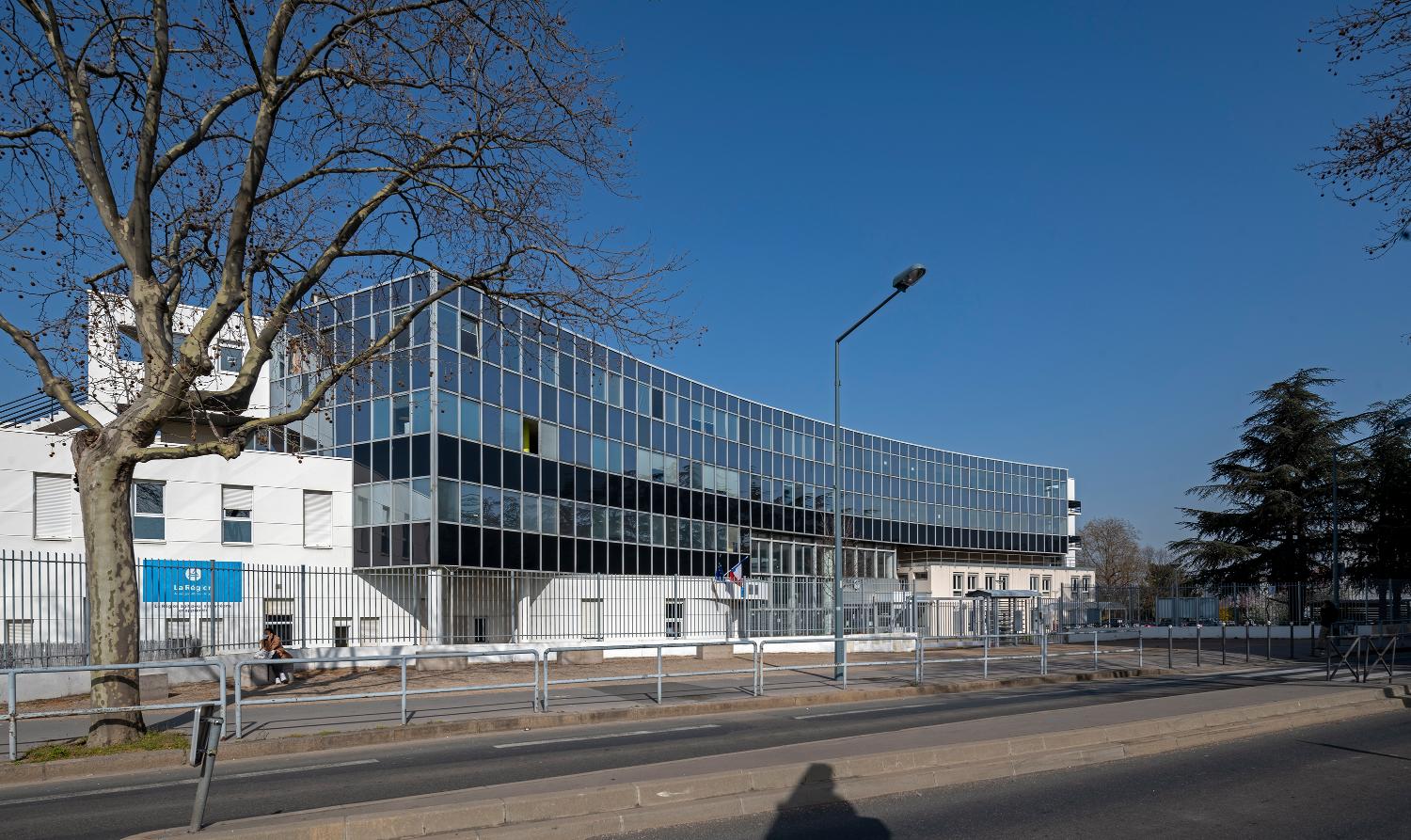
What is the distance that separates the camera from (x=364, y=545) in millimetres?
34781

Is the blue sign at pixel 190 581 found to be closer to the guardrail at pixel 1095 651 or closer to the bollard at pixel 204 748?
the bollard at pixel 204 748

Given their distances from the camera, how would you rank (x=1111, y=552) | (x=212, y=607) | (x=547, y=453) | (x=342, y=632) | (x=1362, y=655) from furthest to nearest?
1. (x=1111, y=552)
2. (x=547, y=453)
3. (x=342, y=632)
4. (x=212, y=607)
5. (x=1362, y=655)

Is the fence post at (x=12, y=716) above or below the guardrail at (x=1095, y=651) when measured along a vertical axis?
above

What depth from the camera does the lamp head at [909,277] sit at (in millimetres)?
22578

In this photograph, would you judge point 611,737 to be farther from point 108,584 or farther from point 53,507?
point 53,507

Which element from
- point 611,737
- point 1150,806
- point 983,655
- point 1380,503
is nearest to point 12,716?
point 611,737

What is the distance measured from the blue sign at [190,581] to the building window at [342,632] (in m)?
2.86

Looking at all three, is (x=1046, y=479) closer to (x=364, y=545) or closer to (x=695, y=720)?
(x=364, y=545)

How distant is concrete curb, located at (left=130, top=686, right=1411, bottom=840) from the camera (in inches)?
297

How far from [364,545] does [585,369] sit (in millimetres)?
10712

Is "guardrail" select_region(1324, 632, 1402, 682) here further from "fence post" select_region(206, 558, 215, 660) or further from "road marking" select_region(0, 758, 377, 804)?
"fence post" select_region(206, 558, 215, 660)

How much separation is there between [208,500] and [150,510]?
158 centimetres

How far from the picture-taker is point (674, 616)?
34469mm

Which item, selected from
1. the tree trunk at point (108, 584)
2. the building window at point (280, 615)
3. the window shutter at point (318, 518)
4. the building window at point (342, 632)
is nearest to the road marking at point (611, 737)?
the tree trunk at point (108, 584)
